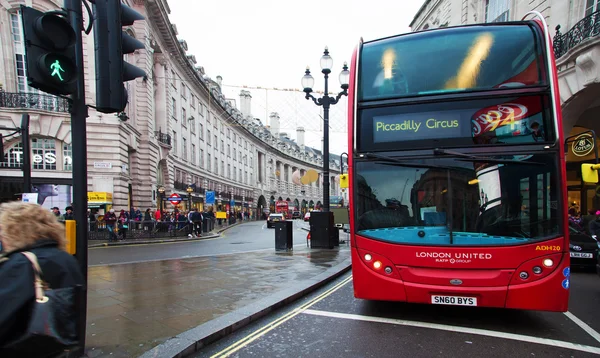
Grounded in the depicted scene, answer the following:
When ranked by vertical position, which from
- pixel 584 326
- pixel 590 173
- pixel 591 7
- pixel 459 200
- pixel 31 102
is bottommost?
pixel 584 326

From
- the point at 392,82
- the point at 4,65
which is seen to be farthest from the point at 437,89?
the point at 4,65

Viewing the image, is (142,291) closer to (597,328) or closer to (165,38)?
(597,328)

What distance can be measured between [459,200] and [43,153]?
26.1m

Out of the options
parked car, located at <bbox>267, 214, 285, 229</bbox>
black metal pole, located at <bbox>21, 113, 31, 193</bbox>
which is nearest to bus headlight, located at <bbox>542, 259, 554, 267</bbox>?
black metal pole, located at <bbox>21, 113, 31, 193</bbox>

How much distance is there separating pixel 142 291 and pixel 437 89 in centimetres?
592

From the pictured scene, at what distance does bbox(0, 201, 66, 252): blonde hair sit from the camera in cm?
195

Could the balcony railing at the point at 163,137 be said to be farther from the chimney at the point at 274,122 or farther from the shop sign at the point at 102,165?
the chimney at the point at 274,122

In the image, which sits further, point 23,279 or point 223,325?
point 223,325

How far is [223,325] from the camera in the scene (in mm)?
4781

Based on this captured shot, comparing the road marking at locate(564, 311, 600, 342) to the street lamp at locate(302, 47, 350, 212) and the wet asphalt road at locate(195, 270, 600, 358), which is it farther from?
the street lamp at locate(302, 47, 350, 212)

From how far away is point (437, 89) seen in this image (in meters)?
5.36

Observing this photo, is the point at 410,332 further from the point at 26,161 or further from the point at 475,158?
the point at 26,161

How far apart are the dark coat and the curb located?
2.27m

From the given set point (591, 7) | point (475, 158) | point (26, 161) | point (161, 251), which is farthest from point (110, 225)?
point (591, 7)
